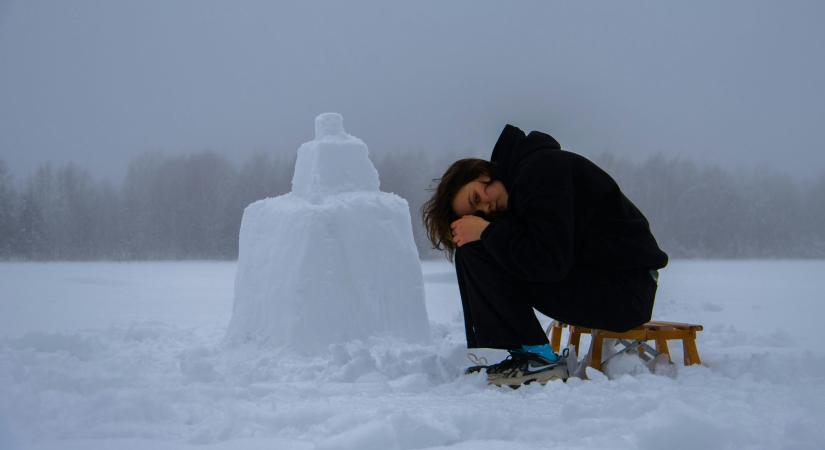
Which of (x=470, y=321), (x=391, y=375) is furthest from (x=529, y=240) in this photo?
(x=391, y=375)

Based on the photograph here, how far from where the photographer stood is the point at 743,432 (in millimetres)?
1655

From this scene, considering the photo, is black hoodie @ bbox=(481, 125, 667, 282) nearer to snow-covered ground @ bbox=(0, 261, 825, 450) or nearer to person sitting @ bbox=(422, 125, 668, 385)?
person sitting @ bbox=(422, 125, 668, 385)

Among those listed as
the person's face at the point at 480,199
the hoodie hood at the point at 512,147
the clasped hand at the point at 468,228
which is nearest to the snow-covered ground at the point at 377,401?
the clasped hand at the point at 468,228

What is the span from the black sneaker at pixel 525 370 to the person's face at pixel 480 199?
1.97 feet

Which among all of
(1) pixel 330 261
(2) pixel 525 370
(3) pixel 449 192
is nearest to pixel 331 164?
(1) pixel 330 261

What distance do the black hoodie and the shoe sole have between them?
37 centimetres

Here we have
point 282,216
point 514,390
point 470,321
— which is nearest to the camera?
point 514,390

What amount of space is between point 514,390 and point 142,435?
1.26 m

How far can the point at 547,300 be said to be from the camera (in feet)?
8.44

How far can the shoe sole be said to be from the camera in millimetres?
2449

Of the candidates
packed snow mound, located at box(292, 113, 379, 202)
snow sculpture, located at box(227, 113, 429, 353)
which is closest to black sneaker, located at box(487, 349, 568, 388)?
snow sculpture, located at box(227, 113, 429, 353)

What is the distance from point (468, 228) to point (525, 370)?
0.60 meters

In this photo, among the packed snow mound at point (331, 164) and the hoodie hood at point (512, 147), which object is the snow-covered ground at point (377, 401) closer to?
the hoodie hood at point (512, 147)

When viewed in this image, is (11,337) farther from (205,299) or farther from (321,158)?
(205,299)
